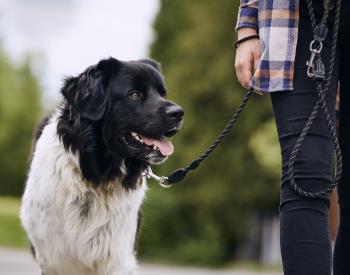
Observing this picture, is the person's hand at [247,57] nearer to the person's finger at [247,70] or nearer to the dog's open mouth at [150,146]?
the person's finger at [247,70]

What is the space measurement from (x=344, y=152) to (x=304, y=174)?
0.47 metres

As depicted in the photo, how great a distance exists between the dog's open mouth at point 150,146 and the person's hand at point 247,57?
120 centimetres

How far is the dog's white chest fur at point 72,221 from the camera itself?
4051mm

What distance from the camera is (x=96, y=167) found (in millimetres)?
4219

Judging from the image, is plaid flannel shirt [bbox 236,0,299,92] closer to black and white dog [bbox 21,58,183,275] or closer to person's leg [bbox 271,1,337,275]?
person's leg [bbox 271,1,337,275]

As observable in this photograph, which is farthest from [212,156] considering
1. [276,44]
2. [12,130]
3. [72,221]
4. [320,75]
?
[320,75]

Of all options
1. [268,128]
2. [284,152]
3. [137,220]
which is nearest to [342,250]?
[284,152]

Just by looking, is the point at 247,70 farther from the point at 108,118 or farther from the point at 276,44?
the point at 108,118

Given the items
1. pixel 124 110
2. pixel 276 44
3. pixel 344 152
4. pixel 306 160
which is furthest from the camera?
pixel 124 110

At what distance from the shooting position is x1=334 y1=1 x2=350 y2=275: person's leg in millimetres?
2861

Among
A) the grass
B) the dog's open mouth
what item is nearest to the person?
the dog's open mouth

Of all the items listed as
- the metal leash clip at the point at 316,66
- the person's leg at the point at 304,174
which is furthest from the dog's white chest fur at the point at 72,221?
the metal leash clip at the point at 316,66

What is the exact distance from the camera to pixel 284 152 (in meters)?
2.76

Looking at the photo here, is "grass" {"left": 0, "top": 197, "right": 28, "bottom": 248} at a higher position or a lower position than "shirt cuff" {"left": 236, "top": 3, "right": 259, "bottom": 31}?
lower
